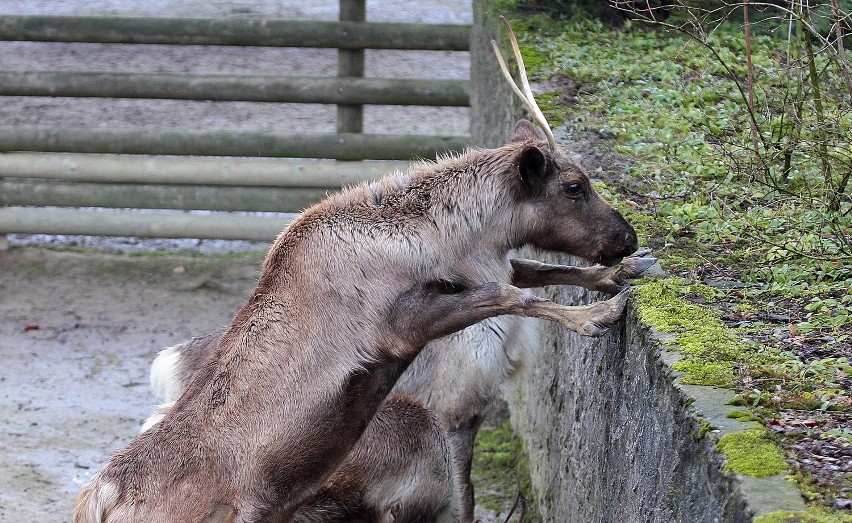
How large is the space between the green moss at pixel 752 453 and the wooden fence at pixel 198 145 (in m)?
6.97

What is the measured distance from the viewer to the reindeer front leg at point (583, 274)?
3996 mm

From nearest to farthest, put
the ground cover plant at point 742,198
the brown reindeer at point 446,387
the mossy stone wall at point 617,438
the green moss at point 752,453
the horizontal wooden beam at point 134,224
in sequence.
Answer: the green moss at point 752,453, the mossy stone wall at point 617,438, the ground cover plant at point 742,198, the brown reindeer at point 446,387, the horizontal wooden beam at point 134,224

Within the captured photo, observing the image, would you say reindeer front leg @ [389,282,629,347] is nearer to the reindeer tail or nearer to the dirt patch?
the reindeer tail

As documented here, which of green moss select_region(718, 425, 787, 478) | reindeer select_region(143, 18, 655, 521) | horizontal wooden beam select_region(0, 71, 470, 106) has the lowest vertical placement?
reindeer select_region(143, 18, 655, 521)

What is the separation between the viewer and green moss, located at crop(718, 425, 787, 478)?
248 centimetres

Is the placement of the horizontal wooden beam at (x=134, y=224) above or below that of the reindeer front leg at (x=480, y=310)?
below

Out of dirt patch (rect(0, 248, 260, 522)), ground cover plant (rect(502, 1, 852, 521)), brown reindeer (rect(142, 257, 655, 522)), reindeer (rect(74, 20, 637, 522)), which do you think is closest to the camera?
ground cover plant (rect(502, 1, 852, 521))

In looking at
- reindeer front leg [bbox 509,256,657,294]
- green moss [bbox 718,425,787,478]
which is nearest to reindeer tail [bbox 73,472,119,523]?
reindeer front leg [bbox 509,256,657,294]

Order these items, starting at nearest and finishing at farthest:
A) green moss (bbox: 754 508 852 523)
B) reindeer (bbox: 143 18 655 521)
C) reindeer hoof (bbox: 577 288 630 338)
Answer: green moss (bbox: 754 508 852 523) < reindeer hoof (bbox: 577 288 630 338) < reindeer (bbox: 143 18 655 521)

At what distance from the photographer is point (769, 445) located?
260 cm

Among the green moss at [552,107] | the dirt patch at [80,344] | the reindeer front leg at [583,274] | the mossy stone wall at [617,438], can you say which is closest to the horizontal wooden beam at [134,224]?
the dirt patch at [80,344]

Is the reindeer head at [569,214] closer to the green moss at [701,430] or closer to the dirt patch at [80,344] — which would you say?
the green moss at [701,430]

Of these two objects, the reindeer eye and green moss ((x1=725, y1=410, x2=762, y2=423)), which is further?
the reindeer eye

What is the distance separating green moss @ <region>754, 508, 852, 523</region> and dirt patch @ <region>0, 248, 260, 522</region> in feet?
14.1
